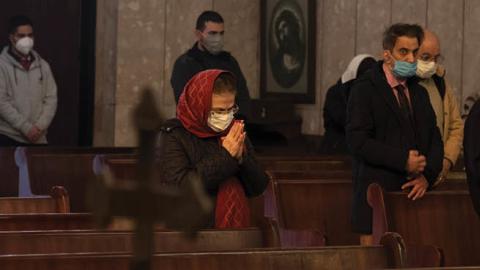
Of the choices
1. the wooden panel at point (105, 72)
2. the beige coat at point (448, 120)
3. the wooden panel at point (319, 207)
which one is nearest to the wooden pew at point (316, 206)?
the wooden panel at point (319, 207)

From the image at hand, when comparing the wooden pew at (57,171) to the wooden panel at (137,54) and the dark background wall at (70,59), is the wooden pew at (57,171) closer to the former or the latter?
the wooden panel at (137,54)

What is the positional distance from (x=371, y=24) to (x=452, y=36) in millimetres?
1507

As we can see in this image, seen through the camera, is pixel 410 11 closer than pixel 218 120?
No

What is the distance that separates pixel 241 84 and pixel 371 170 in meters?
2.78

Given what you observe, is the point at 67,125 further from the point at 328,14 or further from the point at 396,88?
the point at 396,88

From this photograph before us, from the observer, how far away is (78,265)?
3.50 m

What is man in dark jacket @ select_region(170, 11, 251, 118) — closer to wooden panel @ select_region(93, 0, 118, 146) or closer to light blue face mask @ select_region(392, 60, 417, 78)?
light blue face mask @ select_region(392, 60, 417, 78)

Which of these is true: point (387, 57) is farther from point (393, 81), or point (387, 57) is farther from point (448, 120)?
point (448, 120)

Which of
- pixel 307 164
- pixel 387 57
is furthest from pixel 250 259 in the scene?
pixel 307 164

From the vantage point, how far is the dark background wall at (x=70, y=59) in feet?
41.8

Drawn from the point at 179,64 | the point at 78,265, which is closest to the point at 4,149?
the point at 179,64

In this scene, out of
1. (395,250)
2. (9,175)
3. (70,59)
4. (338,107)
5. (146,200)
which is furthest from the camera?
(70,59)

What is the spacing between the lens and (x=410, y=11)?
9.88 meters

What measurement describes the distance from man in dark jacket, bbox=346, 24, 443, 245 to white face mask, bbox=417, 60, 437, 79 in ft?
0.25
